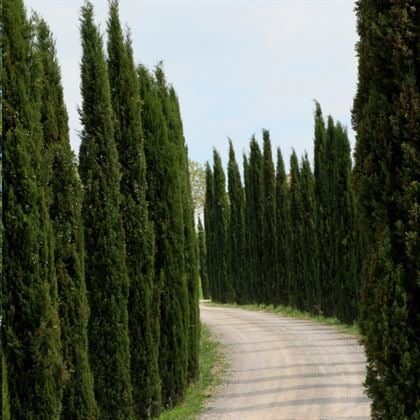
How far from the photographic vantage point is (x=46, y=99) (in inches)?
379

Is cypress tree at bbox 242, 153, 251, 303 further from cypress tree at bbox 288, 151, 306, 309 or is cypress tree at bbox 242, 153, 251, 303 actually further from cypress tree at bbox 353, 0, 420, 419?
cypress tree at bbox 353, 0, 420, 419

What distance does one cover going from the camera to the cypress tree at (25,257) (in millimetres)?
7707

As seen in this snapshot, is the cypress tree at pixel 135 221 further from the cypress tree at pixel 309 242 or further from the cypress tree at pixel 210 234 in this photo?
the cypress tree at pixel 210 234

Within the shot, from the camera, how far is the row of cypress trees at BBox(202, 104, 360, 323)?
77.0 ft

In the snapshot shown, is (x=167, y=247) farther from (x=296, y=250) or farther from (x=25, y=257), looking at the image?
(x=296, y=250)

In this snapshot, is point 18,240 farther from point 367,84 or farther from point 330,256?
point 330,256

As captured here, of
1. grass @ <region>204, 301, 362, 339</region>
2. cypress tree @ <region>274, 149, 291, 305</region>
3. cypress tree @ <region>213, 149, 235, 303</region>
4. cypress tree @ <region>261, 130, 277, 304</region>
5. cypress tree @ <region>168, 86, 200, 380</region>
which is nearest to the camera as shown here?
cypress tree @ <region>168, 86, 200, 380</region>

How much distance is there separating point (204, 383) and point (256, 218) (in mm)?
18751

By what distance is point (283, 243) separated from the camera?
30250 mm

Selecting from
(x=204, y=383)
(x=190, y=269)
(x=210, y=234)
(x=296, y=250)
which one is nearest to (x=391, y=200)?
(x=204, y=383)

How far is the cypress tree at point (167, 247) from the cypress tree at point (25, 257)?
5327mm

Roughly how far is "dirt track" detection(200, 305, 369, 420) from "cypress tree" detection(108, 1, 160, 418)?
1.20m

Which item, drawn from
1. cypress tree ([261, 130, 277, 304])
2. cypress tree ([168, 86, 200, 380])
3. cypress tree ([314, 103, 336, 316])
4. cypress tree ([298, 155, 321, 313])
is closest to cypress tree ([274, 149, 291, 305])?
cypress tree ([261, 130, 277, 304])

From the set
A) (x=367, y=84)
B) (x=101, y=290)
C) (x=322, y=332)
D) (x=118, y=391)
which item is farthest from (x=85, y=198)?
(x=322, y=332)
